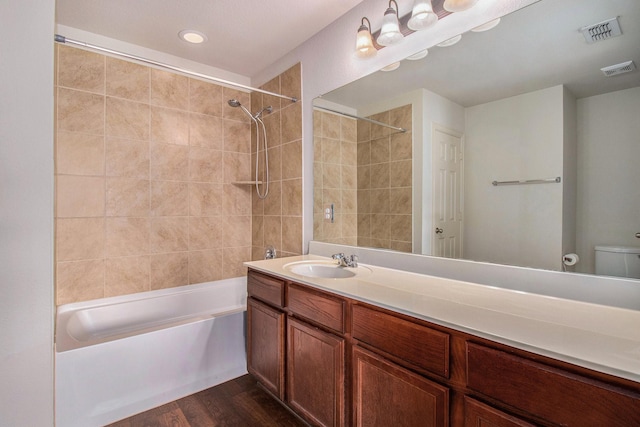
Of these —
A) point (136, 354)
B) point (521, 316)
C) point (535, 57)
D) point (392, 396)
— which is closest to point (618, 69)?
point (535, 57)

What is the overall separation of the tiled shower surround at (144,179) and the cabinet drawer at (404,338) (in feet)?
4.33

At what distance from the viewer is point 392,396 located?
1157 mm

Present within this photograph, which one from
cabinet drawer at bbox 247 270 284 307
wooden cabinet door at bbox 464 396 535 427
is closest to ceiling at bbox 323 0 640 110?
wooden cabinet door at bbox 464 396 535 427

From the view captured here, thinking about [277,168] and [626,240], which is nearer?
[626,240]

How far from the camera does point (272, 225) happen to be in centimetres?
282

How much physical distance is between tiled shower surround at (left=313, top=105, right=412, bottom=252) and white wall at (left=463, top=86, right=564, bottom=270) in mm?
368

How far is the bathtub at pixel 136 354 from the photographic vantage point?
1.67 meters

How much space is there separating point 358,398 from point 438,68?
64.1 inches

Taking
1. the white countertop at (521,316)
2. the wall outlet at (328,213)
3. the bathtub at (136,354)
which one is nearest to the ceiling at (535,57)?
the white countertop at (521,316)

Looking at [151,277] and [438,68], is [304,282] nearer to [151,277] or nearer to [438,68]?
[438,68]

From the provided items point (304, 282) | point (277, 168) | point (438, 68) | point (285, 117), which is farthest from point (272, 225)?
point (438, 68)

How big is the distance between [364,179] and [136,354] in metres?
1.77

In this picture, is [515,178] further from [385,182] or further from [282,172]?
[282,172]

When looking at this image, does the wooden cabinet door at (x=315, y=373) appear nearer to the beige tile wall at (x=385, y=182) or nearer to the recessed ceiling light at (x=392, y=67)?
the beige tile wall at (x=385, y=182)
